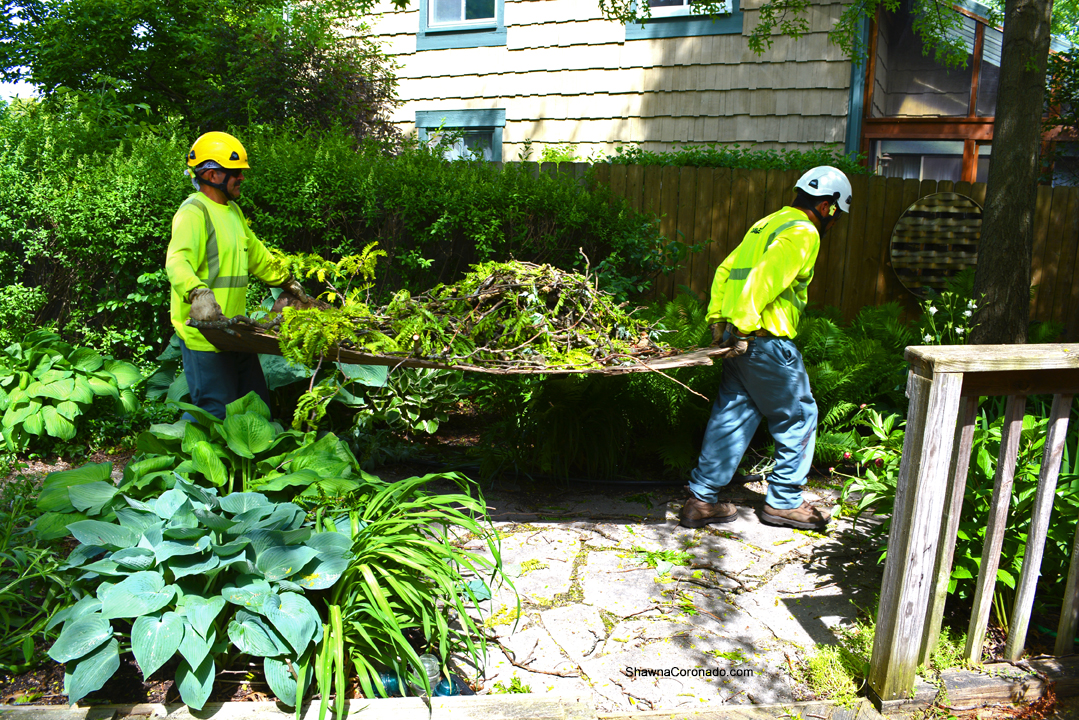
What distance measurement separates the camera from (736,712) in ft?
9.32

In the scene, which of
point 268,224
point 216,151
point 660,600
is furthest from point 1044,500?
point 268,224

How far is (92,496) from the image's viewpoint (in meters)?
3.06

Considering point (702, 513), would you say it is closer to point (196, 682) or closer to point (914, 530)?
point (914, 530)

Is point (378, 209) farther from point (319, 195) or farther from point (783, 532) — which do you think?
point (783, 532)

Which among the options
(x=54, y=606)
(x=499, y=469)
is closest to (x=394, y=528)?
(x=54, y=606)

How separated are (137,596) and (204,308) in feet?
4.85

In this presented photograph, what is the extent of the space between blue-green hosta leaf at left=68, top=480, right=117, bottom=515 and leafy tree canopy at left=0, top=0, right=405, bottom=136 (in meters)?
6.19

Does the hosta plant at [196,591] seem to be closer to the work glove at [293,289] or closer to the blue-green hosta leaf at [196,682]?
the blue-green hosta leaf at [196,682]

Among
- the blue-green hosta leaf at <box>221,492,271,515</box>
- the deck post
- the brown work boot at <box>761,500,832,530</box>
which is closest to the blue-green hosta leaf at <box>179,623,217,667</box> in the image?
the blue-green hosta leaf at <box>221,492,271,515</box>

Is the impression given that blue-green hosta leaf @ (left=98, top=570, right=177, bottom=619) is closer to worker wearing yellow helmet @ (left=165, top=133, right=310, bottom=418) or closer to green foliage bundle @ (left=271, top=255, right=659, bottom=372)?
green foliage bundle @ (left=271, top=255, right=659, bottom=372)

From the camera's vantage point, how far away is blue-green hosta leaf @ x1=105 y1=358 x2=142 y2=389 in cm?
583

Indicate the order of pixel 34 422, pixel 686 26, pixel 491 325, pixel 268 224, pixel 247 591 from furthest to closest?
pixel 686 26 < pixel 268 224 < pixel 34 422 < pixel 491 325 < pixel 247 591

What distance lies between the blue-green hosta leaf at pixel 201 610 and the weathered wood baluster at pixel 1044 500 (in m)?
2.83

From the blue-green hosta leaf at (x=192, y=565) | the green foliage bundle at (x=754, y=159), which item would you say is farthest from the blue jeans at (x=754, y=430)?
the green foliage bundle at (x=754, y=159)
